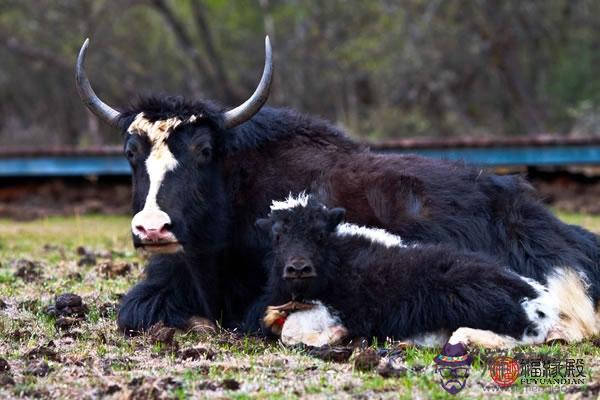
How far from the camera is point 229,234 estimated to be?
765 centimetres

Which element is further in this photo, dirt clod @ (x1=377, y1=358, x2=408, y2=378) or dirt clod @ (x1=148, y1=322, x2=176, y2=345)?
dirt clod @ (x1=148, y1=322, x2=176, y2=345)

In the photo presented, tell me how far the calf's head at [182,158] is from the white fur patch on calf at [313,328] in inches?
39.4

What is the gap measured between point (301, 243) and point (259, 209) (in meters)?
1.04

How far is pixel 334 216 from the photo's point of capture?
688 centimetres

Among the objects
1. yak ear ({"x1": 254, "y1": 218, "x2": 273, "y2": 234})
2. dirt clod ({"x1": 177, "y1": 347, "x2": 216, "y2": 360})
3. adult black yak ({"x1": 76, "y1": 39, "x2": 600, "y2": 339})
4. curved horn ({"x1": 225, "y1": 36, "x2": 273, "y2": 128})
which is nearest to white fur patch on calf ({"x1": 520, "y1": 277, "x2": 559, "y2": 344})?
adult black yak ({"x1": 76, "y1": 39, "x2": 600, "y2": 339})

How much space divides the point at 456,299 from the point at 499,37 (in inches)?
Result: 784

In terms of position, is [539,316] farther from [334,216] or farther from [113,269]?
[113,269]

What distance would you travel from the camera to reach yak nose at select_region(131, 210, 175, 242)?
6.81 meters

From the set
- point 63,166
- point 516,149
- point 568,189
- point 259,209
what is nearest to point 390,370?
point 259,209

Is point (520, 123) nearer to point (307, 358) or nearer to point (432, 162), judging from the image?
point (432, 162)

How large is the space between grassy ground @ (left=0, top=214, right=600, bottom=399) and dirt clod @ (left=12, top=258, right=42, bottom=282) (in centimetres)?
47

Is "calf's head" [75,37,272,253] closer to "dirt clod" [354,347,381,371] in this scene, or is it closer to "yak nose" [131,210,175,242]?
"yak nose" [131,210,175,242]

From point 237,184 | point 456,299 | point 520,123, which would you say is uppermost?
point 520,123

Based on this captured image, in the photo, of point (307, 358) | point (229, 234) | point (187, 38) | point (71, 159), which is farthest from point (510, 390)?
point (187, 38)
